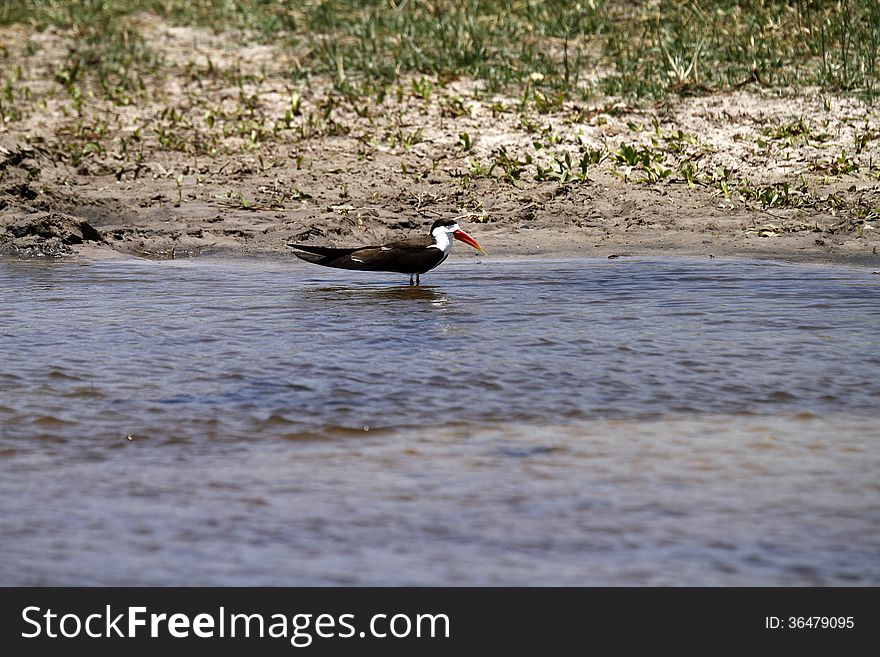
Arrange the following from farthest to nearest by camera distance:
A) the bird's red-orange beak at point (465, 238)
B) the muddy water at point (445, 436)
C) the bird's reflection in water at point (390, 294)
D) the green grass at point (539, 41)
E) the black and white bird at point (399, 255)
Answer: the green grass at point (539, 41), the bird's red-orange beak at point (465, 238), the black and white bird at point (399, 255), the bird's reflection in water at point (390, 294), the muddy water at point (445, 436)

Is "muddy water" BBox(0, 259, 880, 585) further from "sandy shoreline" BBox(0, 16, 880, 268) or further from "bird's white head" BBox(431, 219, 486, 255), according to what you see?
"sandy shoreline" BBox(0, 16, 880, 268)

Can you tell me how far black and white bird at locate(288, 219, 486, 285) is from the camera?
8445mm

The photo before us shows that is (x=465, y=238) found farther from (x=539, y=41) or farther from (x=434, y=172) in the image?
(x=539, y=41)

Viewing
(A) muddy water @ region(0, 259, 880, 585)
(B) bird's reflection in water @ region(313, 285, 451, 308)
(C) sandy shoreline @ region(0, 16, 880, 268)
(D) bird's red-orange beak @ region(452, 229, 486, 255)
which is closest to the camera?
(A) muddy water @ region(0, 259, 880, 585)

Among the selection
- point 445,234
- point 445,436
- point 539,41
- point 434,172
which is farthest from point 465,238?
point 539,41

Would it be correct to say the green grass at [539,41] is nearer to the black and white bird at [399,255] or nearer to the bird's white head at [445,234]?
the bird's white head at [445,234]

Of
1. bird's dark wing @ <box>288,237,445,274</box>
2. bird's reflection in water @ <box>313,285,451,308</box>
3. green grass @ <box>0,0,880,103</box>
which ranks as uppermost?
green grass @ <box>0,0,880,103</box>

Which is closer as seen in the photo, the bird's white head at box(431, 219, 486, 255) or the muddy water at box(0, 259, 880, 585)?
the muddy water at box(0, 259, 880, 585)

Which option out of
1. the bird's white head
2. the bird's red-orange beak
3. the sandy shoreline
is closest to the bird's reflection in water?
the bird's white head

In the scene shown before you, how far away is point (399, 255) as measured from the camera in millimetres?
8461

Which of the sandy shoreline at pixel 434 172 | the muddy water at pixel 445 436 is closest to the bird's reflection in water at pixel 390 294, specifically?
the muddy water at pixel 445 436

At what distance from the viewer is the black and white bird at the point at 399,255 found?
8445mm

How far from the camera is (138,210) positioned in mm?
10414

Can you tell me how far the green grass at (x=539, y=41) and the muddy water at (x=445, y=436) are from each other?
440cm
